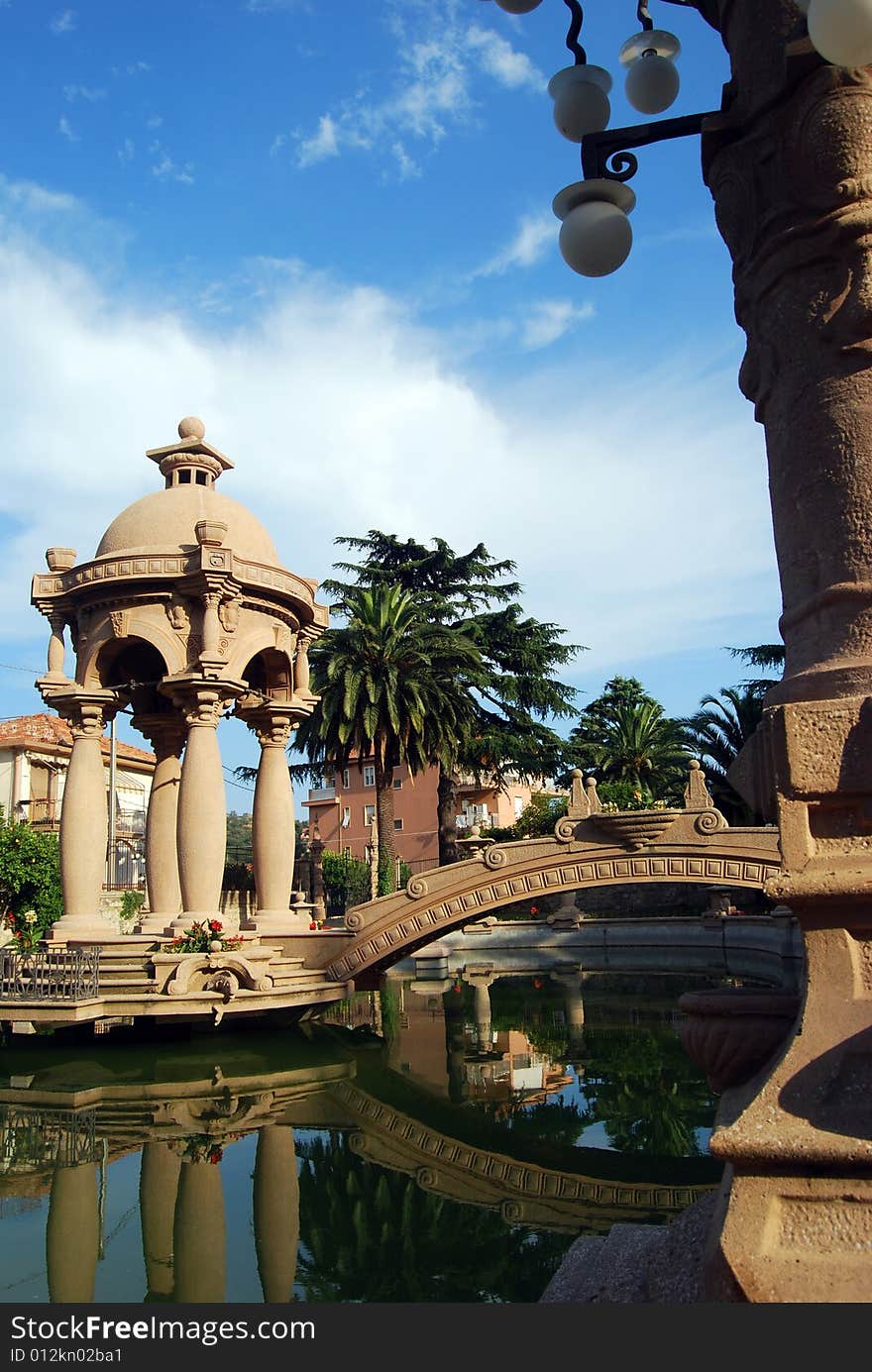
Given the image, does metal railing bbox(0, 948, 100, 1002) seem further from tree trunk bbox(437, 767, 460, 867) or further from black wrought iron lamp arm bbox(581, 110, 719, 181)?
tree trunk bbox(437, 767, 460, 867)

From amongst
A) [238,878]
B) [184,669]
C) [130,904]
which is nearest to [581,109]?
[184,669]

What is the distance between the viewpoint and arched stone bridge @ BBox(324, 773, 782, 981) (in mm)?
16453

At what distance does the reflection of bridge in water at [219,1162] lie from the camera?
697 cm

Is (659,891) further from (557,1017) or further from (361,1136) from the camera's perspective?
(361,1136)

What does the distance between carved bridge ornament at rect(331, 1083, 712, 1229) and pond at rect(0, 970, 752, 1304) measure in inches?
1.2

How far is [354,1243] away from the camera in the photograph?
23.7ft

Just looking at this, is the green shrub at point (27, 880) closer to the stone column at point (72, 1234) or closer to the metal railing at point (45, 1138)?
the metal railing at point (45, 1138)

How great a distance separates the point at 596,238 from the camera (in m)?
4.02

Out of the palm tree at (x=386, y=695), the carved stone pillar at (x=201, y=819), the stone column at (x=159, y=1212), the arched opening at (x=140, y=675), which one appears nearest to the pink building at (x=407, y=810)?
the palm tree at (x=386, y=695)

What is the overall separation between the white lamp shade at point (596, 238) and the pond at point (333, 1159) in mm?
5753

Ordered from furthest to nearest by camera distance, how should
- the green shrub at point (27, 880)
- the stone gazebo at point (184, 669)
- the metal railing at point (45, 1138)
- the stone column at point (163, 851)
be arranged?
the green shrub at point (27, 880)
the stone column at point (163, 851)
the stone gazebo at point (184, 669)
the metal railing at point (45, 1138)

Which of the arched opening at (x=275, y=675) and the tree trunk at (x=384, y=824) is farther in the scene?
the tree trunk at (x=384, y=824)

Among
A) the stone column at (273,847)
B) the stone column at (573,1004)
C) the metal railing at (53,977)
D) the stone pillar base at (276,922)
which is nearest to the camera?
the metal railing at (53,977)

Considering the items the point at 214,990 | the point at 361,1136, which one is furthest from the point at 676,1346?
the point at 214,990
